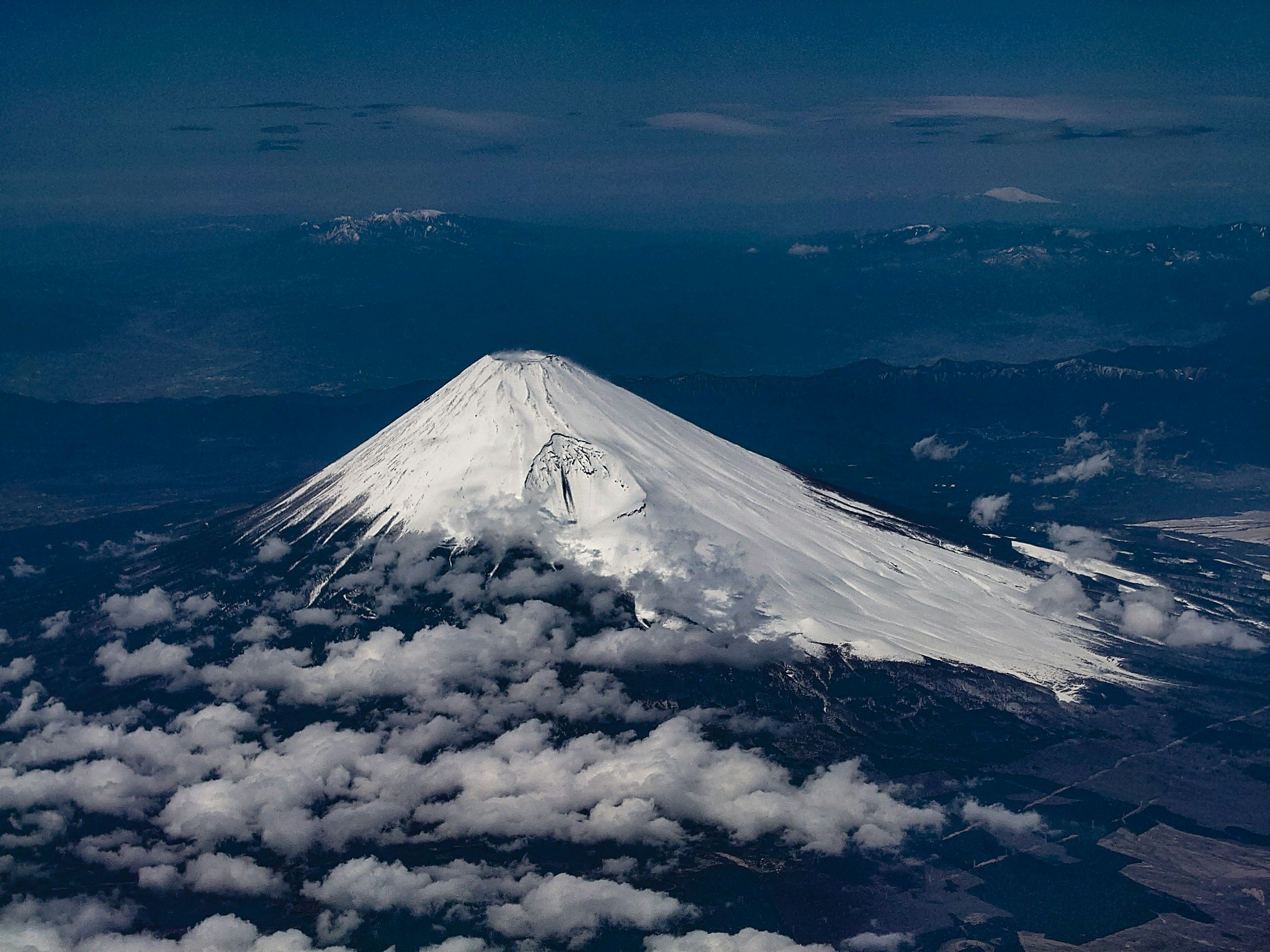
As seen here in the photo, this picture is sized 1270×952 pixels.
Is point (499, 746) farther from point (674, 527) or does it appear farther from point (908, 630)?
point (908, 630)

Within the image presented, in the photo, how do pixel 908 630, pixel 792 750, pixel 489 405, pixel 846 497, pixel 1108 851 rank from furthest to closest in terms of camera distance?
1. pixel 846 497
2. pixel 489 405
3. pixel 908 630
4. pixel 792 750
5. pixel 1108 851

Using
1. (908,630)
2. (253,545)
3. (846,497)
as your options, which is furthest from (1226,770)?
(253,545)

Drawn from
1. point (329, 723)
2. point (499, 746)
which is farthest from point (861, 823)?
point (329, 723)

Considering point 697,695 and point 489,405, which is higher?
point 489,405

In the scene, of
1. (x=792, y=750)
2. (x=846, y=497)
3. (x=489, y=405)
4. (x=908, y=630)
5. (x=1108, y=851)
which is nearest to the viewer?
(x=1108, y=851)

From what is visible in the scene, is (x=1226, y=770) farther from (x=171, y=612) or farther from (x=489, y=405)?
(x=171, y=612)

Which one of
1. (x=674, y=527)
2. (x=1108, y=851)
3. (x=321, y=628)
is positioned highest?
(x=674, y=527)

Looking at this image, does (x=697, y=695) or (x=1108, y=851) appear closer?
(x=1108, y=851)
